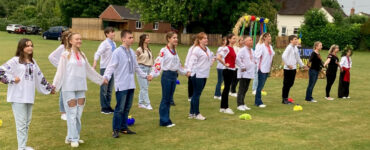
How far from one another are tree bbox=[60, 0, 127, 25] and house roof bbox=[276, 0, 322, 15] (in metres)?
29.3

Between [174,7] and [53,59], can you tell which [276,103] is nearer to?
[53,59]

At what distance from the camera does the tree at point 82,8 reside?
61188 mm

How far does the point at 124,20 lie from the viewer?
62.7 meters

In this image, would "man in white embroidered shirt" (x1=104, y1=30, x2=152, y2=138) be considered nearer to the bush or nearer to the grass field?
the grass field

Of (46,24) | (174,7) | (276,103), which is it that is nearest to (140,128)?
(276,103)

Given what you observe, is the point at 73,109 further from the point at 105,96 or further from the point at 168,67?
the point at 105,96

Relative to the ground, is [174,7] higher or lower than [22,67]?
higher

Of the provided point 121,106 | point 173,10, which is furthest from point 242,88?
point 173,10

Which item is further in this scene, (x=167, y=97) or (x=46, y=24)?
(x=46, y=24)

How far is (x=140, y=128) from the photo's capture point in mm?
8023

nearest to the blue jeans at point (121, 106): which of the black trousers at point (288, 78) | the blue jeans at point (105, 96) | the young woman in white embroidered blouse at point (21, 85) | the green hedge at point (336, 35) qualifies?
the young woman in white embroidered blouse at point (21, 85)

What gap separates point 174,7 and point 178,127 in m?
35.0

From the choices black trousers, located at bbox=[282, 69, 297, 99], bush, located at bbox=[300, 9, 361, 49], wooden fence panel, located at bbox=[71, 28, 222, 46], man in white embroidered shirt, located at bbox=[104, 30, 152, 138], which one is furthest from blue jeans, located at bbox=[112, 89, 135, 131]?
bush, located at bbox=[300, 9, 361, 49]

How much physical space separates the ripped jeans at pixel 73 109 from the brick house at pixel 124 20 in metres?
52.1
